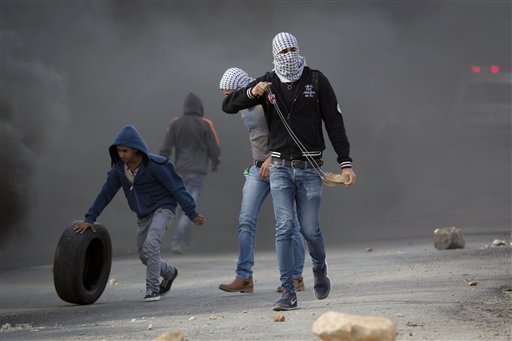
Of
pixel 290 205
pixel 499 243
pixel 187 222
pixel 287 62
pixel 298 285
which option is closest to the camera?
pixel 287 62

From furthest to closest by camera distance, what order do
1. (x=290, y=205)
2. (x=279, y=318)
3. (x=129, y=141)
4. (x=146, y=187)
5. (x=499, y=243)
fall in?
(x=499, y=243) → (x=146, y=187) → (x=129, y=141) → (x=290, y=205) → (x=279, y=318)

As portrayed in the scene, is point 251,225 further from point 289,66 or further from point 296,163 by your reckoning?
point 289,66

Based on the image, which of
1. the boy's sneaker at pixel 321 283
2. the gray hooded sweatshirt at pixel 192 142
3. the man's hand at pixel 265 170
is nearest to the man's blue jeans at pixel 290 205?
the boy's sneaker at pixel 321 283

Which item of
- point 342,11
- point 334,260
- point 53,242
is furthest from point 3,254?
point 342,11

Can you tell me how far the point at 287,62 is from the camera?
26.7ft

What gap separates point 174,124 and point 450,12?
12951mm

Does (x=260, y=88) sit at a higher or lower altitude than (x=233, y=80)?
lower

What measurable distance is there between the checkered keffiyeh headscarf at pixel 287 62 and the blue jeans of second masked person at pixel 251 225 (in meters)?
1.66

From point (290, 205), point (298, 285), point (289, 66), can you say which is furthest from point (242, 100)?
point (298, 285)

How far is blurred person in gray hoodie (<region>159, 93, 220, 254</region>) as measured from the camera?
49.0 ft

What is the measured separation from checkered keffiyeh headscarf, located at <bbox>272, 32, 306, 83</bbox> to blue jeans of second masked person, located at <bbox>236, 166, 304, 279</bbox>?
1.66m

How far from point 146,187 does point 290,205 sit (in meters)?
2.14

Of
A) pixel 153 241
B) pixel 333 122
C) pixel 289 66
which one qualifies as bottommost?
pixel 153 241

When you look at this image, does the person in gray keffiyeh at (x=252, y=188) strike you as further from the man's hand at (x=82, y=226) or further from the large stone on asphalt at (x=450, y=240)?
the large stone on asphalt at (x=450, y=240)
